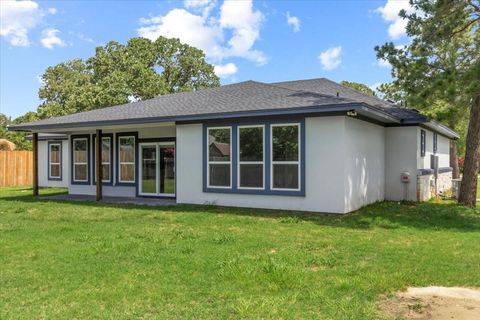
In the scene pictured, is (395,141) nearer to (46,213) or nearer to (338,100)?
(338,100)

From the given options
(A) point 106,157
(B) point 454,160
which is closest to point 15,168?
(A) point 106,157

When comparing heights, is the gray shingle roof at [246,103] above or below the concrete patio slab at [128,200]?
above

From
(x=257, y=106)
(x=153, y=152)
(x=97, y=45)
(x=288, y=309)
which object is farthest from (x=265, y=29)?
(x=97, y=45)

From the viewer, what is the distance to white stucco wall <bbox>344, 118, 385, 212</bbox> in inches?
425

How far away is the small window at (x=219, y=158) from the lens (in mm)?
12039

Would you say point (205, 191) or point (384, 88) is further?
point (384, 88)

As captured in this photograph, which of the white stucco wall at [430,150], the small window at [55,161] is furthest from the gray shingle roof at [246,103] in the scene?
the small window at [55,161]

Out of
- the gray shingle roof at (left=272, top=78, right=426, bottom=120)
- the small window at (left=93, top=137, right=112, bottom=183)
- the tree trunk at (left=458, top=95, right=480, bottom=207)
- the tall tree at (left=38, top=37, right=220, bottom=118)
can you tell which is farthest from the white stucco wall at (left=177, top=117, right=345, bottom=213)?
the tall tree at (left=38, top=37, right=220, bottom=118)

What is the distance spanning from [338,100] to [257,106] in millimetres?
2151

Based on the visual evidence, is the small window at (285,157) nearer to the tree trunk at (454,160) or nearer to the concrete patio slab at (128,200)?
the concrete patio slab at (128,200)

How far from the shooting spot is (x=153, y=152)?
15.0 meters

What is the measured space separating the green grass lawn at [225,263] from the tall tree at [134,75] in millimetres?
23945

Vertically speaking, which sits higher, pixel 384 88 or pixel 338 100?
pixel 384 88

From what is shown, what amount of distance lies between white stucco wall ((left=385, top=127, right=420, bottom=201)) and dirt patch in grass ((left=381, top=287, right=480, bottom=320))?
367 inches
